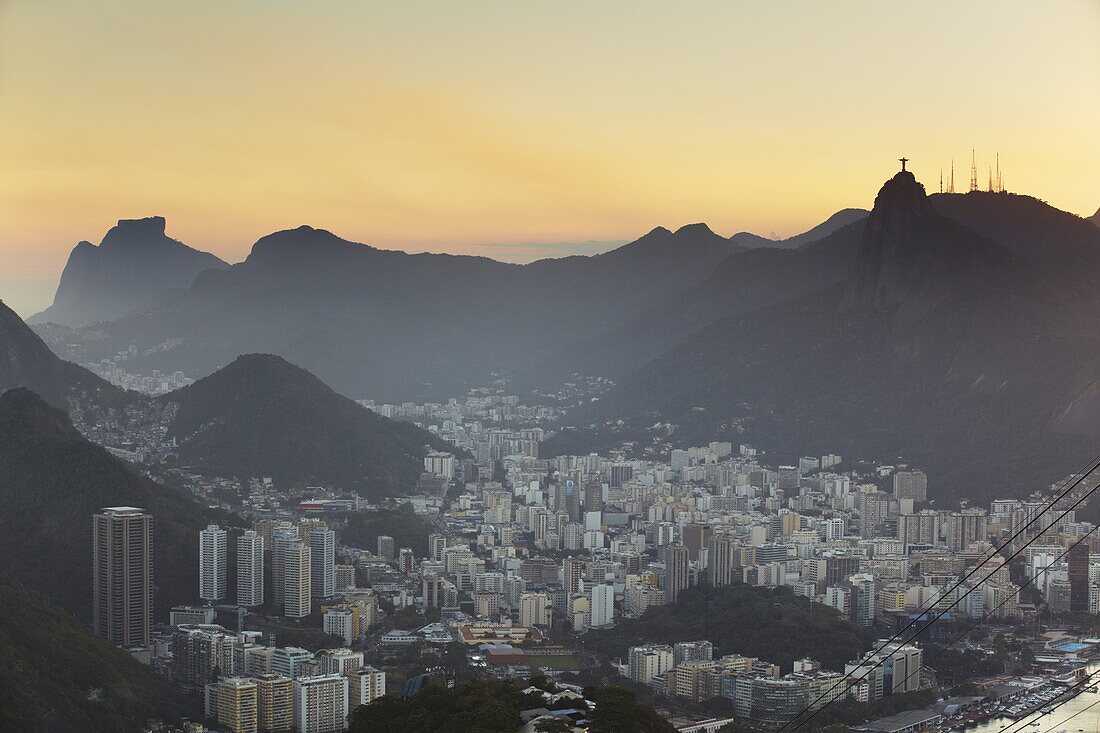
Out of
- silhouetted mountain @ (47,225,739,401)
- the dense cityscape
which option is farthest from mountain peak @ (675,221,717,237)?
the dense cityscape

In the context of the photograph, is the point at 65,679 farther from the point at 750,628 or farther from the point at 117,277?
the point at 117,277

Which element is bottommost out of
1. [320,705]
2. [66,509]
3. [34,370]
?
[320,705]

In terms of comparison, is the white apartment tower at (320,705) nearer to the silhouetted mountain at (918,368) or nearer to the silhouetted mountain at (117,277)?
the silhouetted mountain at (918,368)

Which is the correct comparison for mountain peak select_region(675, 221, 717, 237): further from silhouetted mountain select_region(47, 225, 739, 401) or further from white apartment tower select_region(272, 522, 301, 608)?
white apartment tower select_region(272, 522, 301, 608)

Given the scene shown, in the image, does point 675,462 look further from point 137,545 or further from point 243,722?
point 243,722

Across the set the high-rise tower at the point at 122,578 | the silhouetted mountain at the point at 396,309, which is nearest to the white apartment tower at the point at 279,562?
the high-rise tower at the point at 122,578

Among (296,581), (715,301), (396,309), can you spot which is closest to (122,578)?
(296,581)

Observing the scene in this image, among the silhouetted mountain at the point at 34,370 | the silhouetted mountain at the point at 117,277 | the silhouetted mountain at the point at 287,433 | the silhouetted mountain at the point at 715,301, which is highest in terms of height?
the silhouetted mountain at the point at 117,277
